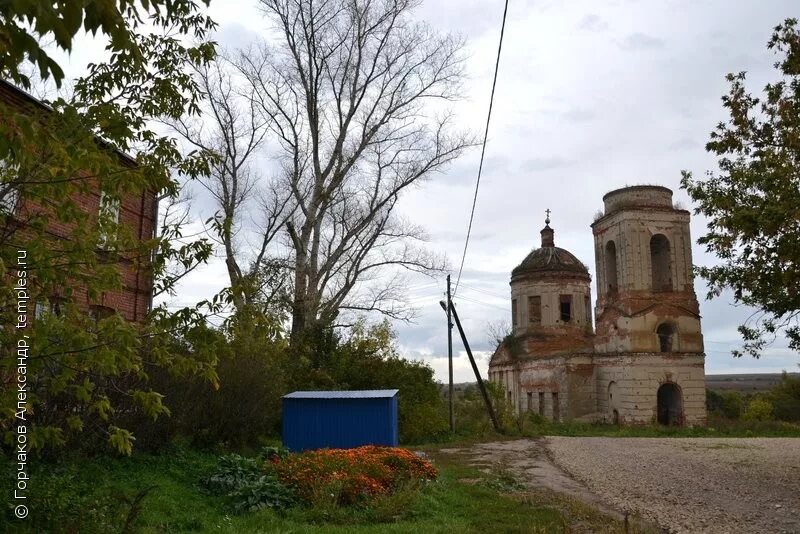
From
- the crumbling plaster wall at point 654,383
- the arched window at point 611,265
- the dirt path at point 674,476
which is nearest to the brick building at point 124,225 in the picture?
the dirt path at point 674,476

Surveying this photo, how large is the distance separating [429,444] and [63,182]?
839 inches

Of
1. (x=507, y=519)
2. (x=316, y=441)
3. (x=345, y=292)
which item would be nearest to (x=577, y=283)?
(x=345, y=292)

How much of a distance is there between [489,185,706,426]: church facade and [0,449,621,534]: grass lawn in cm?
2295

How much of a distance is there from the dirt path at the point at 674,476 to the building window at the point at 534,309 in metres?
14.8

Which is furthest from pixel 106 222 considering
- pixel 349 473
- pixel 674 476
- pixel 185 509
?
pixel 674 476

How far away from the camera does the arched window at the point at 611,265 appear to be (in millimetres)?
36062

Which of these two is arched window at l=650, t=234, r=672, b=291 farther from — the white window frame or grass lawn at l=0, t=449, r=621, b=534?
the white window frame

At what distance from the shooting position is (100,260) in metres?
5.62

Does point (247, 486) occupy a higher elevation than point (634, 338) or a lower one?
lower

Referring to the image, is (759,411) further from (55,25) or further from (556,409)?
(55,25)

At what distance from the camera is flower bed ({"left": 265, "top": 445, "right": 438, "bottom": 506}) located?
406 inches

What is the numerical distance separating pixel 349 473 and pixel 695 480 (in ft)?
28.5

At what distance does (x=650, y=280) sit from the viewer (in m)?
33.5

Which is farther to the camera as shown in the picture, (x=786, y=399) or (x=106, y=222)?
(x=786, y=399)
